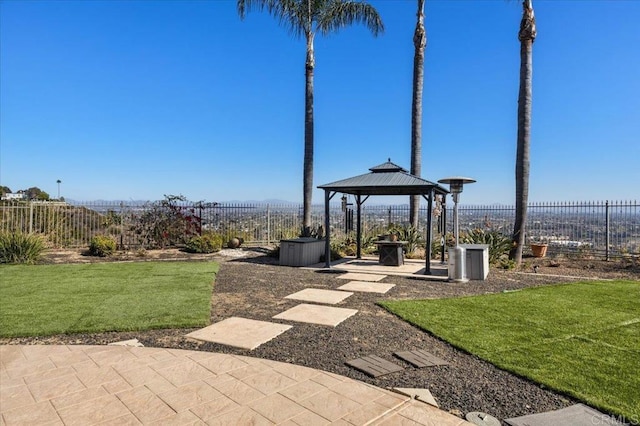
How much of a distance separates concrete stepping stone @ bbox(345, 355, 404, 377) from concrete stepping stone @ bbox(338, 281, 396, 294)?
3.50m

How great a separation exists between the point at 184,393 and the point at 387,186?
769 centimetres

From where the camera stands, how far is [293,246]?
438 inches

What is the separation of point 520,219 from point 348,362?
980 cm

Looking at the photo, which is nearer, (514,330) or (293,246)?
(514,330)

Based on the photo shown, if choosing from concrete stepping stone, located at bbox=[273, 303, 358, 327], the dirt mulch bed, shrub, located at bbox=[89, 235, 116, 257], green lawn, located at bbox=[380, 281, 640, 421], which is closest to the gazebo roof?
the dirt mulch bed

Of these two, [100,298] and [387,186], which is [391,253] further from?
[100,298]

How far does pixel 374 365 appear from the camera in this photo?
12.1 feet

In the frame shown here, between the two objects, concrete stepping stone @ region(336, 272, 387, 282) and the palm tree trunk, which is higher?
the palm tree trunk

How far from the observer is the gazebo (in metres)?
9.74

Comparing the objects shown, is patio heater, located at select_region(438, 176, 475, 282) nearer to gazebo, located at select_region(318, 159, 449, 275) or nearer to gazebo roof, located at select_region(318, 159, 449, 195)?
gazebo, located at select_region(318, 159, 449, 275)

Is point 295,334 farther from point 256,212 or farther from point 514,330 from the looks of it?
point 256,212

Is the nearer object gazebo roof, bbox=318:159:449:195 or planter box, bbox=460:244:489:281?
planter box, bbox=460:244:489:281

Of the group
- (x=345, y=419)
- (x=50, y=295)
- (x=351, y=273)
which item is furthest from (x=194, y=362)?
(x=351, y=273)

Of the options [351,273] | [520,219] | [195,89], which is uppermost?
[195,89]
